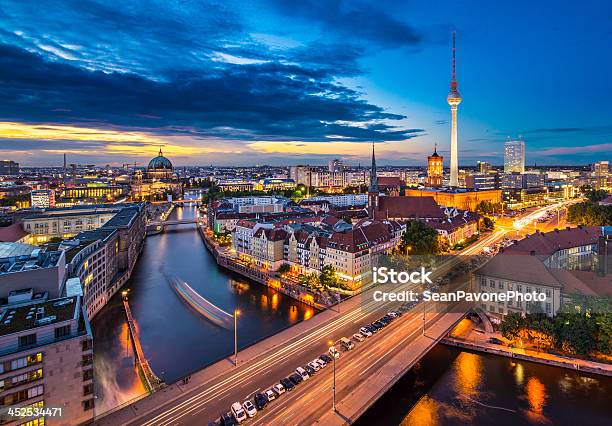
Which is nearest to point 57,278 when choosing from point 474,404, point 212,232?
point 474,404

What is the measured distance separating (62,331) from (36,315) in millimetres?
1423

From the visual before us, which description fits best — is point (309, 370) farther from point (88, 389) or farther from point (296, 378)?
point (88, 389)

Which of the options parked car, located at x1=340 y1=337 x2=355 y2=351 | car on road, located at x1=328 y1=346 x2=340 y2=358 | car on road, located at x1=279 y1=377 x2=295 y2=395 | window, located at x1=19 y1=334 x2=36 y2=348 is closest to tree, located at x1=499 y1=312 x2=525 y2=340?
parked car, located at x1=340 y1=337 x2=355 y2=351

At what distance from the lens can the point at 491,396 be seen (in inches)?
Answer: 609

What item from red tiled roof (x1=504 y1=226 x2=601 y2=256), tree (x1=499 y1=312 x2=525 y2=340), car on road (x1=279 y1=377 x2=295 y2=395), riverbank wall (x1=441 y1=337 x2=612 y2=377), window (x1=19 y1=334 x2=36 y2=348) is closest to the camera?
window (x1=19 y1=334 x2=36 y2=348)

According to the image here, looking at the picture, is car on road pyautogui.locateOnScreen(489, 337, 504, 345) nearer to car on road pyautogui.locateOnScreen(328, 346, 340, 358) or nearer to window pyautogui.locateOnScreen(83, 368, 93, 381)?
car on road pyautogui.locateOnScreen(328, 346, 340, 358)

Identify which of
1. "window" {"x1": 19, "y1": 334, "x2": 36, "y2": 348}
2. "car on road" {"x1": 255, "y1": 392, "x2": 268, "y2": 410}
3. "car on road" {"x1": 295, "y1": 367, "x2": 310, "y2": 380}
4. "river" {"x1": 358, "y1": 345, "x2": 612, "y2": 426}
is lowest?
"river" {"x1": 358, "y1": 345, "x2": 612, "y2": 426}

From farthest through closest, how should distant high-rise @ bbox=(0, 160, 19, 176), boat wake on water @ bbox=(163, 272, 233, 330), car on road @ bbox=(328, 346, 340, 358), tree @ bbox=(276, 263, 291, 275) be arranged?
1. distant high-rise @ bbox=(0, 160, 19, 176)
2. tree @ bbox=(276, 263, 291, 275)
3. boat wake on water @ bbox=(163, 272, 233, 330)
4. car on road @ bbox=(328, 346, 340, 358)

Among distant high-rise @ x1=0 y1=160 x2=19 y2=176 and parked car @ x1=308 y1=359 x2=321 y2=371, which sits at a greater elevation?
distant high-rise @ x1=0 y1=160 x2=19 y2=176

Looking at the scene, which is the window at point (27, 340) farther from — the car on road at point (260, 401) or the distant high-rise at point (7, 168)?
the distant high-rise at point (7, 168)

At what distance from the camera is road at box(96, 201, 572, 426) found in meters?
12.1

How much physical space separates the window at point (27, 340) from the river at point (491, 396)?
11.6m

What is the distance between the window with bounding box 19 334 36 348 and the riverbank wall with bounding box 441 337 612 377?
1781cm

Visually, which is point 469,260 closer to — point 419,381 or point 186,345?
point 419,381
